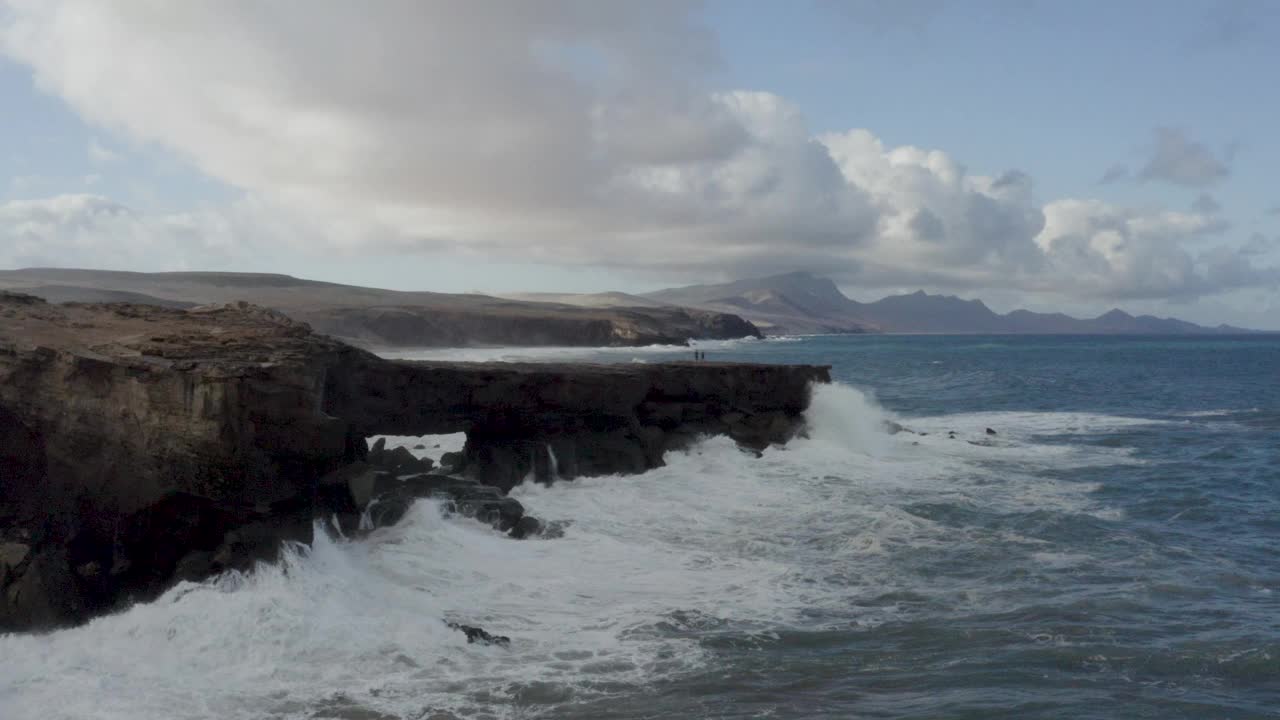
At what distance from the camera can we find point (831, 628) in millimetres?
13625

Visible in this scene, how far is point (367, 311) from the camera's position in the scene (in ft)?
382

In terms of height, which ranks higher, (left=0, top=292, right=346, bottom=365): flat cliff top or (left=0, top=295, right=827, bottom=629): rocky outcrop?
(left=0, top=292, right=346, bottom=365): flat cliff top

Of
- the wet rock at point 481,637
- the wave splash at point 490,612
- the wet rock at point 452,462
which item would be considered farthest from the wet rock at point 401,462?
the wet rock at point 481,637

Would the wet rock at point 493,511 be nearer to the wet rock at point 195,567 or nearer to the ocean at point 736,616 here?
the ocean at point 736,616

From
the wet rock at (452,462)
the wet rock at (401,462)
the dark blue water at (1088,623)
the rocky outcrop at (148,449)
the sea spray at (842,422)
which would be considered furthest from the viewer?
the sea spray at (842,422)

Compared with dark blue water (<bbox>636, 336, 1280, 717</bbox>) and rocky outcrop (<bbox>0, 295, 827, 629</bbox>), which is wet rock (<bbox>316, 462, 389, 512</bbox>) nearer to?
rocky outcrop (<bbox>0, 295, 827, 629</bbox>)

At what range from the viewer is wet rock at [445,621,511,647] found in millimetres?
12719

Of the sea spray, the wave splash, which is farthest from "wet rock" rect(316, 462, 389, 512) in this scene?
the sea spray

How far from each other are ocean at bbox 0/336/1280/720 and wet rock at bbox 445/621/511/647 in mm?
159

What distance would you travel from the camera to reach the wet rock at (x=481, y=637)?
12719 mm

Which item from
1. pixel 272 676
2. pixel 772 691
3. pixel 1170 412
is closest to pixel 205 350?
pixel 272 676

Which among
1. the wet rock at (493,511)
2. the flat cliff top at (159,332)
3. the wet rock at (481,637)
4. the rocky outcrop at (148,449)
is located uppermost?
the flat cliff top at (159,332)

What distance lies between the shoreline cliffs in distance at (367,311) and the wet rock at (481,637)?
77.0 metres


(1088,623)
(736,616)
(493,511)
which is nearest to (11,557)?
(493,511)
